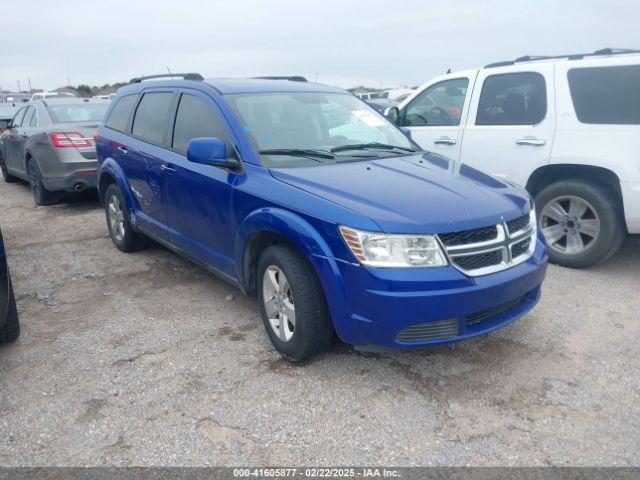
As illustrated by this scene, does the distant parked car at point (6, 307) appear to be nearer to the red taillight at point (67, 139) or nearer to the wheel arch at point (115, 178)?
the wheel arch at point (115, 178)

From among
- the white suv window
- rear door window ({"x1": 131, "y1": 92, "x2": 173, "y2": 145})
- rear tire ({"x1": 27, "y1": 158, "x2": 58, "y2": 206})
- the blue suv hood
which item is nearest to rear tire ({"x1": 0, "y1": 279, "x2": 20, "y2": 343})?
rear door window ({"x1": 131, "y1": 92, "x2": 173, "y2": 145})

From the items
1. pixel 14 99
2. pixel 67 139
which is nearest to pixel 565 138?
pixel 67 139

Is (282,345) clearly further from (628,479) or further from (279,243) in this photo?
(628,479)

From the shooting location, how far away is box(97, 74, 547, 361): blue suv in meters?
2.91

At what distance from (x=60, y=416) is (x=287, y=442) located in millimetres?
1282

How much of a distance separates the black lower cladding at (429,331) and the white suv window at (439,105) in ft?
11.5

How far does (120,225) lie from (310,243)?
3.48m

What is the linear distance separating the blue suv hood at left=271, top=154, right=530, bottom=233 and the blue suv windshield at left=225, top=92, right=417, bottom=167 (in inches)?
7.8

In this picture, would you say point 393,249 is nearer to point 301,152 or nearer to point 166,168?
point 301,152

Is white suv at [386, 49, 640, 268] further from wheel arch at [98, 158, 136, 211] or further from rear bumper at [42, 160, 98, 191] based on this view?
rear bumper at [42, 160, 98, 191]

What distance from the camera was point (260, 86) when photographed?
439cm

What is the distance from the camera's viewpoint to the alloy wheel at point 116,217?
19.0 ft

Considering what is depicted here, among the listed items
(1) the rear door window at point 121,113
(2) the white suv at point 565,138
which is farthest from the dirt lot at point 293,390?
(1) the rear door window at point 121,113

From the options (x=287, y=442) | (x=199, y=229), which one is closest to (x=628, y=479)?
(x=287, y=442)
